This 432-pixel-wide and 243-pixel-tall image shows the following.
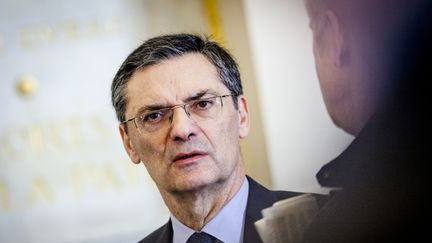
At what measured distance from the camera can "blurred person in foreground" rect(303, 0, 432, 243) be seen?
70 centimetres

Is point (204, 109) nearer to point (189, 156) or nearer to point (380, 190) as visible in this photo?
point (189, 156)

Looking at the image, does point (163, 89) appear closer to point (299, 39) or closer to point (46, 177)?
point (299, 39)

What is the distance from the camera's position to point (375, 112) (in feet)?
2.33

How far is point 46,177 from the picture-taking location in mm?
1724

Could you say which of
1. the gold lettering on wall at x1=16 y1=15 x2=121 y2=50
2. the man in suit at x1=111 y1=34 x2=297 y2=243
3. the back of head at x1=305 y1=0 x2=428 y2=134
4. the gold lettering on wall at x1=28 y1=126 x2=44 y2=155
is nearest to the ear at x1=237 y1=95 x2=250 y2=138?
the man in suit at x1=111 y1=34 x2=297 y2=243

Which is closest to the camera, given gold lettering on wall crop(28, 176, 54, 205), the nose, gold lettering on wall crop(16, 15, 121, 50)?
the nose

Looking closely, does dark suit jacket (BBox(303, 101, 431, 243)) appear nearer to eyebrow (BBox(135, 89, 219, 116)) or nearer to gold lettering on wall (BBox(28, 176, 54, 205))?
eyebrow (BBox(135, 89, 219, 116))

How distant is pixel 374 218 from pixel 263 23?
28 centimetres

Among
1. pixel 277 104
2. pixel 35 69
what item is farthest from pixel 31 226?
pixel 277 104

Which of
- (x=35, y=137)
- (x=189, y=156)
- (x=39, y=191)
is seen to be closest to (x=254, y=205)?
(x=189, y=156)

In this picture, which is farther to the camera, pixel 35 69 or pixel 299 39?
pixel 35 69

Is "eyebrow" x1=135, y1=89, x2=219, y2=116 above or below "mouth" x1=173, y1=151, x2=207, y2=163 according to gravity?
above

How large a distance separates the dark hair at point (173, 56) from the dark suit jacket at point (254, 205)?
0.10 meters

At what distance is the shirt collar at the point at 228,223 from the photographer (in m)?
0.68
